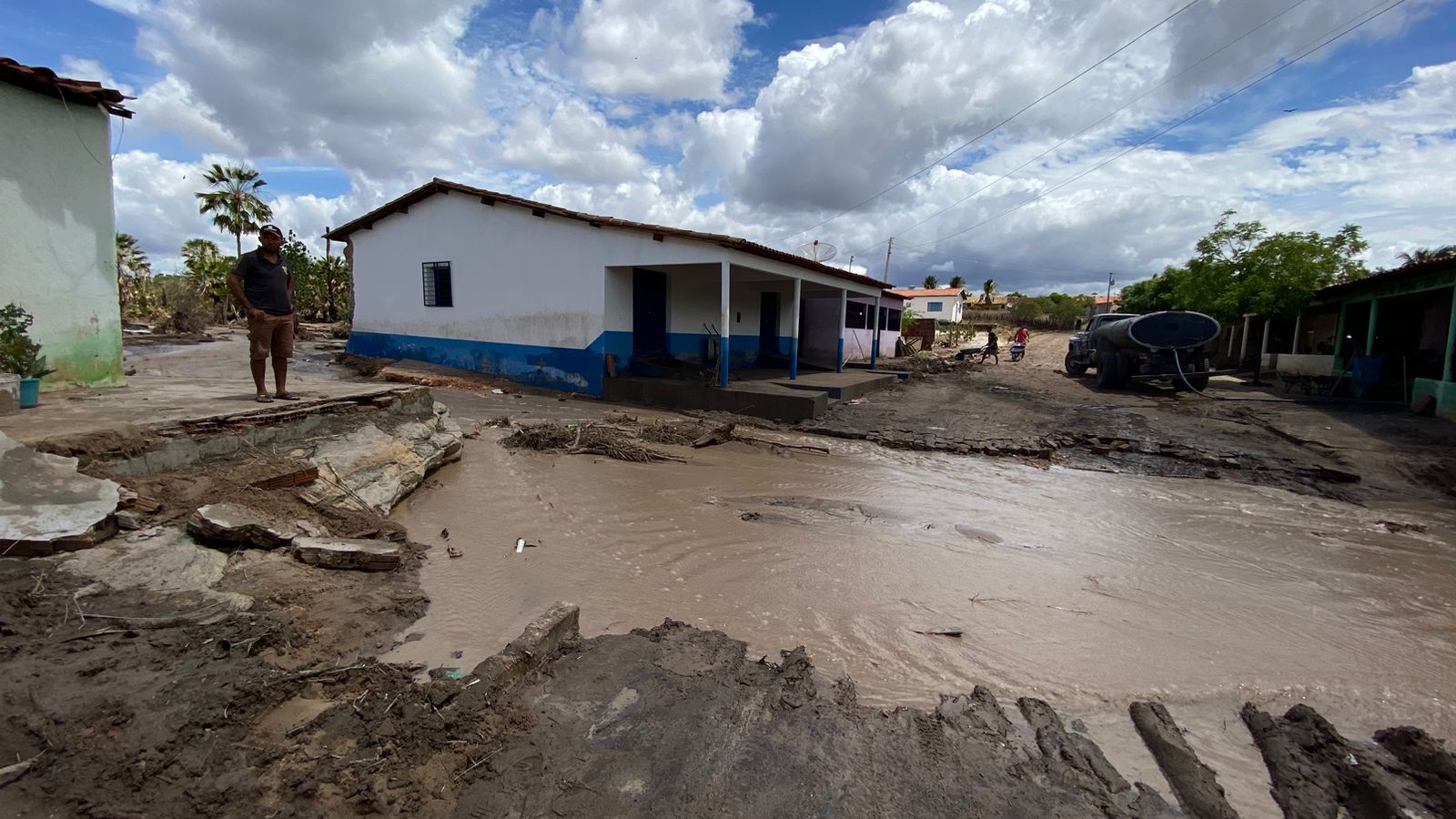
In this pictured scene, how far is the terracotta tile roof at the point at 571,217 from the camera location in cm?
1173

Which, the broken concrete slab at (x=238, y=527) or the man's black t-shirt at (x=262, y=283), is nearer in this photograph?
the broken concrete slab at (x=238, y=527)

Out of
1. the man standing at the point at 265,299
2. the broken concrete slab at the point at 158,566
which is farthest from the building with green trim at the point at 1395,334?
the man standing at the point at 265,299

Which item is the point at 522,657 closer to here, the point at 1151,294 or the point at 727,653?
the point at 727,653

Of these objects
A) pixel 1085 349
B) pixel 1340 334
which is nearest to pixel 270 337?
pixel 1085 349

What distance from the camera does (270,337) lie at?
236 inches

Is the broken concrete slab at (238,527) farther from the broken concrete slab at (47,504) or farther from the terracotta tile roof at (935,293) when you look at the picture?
the terracotta tile roof at (935,293)

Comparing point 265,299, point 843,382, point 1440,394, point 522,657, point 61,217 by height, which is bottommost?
point 522,657

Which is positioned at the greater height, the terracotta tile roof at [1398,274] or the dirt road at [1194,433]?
the terracotta tile roof at [1398,274]

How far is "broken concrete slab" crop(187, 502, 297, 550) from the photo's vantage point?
3.70 m

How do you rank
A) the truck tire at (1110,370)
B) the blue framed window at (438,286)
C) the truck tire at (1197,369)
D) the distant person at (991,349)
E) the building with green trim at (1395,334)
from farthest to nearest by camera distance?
the distant person at (991,349)
the truck tire at (1110,370)
the blue framed window at (438,286)
the truck tire at (1197,369)
the building with green trim at (1395,334)

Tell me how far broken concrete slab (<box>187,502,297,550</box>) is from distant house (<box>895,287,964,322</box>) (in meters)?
56.2

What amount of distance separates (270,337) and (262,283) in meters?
0.49

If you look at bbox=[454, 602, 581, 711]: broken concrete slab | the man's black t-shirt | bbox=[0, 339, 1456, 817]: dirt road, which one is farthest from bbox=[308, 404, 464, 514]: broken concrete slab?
bbox=[454, 602, 581, 711]: broken concrete slab

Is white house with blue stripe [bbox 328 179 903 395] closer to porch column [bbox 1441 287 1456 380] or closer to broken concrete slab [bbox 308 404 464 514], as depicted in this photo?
broken concrete slab [bbox 308 404 464 514]
